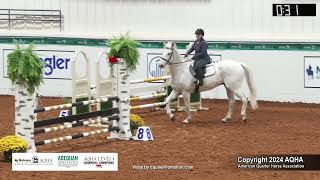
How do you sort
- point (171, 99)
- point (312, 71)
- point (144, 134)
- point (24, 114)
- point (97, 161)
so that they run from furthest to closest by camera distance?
point (312, 71) < point (171, 99) < point (144, 134) < point (24, 114) < point (97, 161)

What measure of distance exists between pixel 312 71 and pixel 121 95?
30.3 ft

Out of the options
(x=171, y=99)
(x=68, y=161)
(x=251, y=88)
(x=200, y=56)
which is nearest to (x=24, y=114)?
(x=68, y=161)

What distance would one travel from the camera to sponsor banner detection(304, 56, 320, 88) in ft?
85.4

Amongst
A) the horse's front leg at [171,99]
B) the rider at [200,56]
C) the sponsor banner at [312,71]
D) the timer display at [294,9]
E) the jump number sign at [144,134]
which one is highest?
the timer display at [294,9]

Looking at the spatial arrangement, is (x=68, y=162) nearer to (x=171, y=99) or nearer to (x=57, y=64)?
(x=171, y=99)

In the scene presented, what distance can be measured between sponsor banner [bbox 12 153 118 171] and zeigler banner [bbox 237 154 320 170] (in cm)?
235

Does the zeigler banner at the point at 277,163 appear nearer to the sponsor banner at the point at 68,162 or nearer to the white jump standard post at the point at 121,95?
the sponsor banner at the point at 68,162

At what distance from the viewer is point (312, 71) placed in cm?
2612

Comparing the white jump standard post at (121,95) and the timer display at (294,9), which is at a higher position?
the timer display at (294,9)

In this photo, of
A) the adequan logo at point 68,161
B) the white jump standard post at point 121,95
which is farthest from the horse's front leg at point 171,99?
the adequan logo at point 68,161

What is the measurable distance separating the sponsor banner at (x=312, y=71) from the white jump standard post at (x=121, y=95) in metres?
9.05

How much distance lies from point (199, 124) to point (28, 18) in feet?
37.7

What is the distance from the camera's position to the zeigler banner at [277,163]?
47.3 feet

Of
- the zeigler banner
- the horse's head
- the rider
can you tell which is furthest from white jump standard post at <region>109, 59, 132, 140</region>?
the zeigler banner
